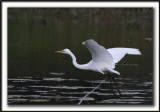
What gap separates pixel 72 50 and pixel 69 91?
4.96m

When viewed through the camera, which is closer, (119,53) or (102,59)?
(102,59)

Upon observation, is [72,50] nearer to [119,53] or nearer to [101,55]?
[119,53]

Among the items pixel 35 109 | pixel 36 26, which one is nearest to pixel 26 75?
pixel 35 109

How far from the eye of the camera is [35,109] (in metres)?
9.54

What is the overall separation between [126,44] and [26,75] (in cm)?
531

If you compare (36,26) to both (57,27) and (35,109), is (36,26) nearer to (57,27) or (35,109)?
(57,27)

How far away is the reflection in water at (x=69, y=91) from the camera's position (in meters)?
10.4

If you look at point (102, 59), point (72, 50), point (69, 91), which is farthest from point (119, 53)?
point (72, 50)

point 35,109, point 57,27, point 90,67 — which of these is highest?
point 57,27

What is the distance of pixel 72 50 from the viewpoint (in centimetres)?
1603

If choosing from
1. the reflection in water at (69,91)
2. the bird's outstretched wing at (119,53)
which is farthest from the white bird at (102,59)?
the reflection in water at (69,91)

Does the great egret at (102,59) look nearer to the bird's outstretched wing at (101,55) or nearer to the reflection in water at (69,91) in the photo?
the bird's outstretched wing at (101,55)

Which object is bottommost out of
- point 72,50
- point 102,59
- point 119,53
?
point 102,59

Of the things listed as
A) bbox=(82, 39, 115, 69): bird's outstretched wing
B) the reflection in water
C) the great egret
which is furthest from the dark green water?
bbox=(82, 39, 115, 69): bird's outstretched wing
